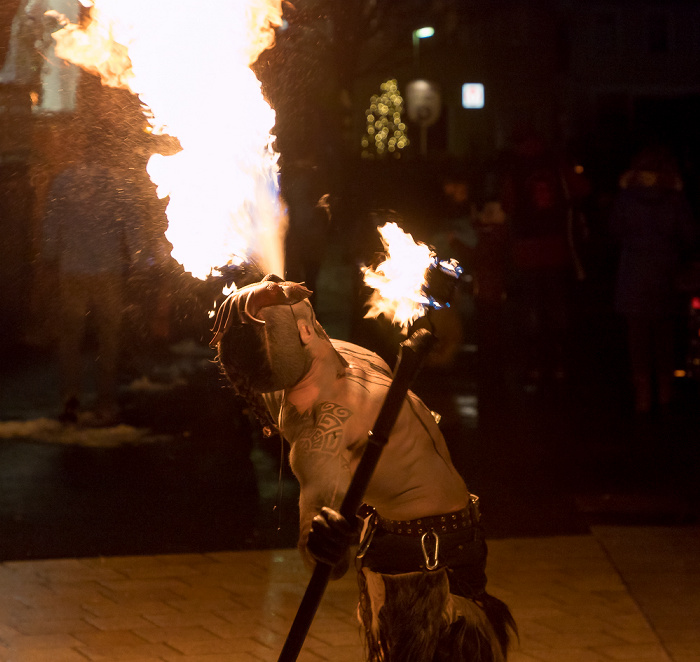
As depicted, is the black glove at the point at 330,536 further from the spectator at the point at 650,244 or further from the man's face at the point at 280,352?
the spectator at the point at 650,244

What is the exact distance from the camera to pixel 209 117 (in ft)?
11.6

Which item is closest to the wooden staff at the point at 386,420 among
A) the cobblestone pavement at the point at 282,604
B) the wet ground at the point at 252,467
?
the cobblestone pavement at the point at 282,604

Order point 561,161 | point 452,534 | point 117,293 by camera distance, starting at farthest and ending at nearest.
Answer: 1. point 561,161
2. point 117,293
3. point 452,534

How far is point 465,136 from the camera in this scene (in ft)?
150

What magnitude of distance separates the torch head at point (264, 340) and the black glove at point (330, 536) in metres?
0.44

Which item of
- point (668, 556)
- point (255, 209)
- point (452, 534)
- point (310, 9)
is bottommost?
point (668, 556)

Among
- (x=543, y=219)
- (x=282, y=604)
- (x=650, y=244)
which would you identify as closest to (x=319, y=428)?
(x=282, y=604)

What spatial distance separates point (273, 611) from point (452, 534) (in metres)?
1.97

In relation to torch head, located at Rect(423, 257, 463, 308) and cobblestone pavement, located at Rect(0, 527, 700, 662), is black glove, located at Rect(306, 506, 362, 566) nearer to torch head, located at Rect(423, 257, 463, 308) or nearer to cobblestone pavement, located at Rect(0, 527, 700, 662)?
torch head, located at Rect(423, 257, 463, 308)

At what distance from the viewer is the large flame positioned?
11.0ft

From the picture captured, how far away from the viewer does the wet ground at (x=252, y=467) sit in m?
6.08

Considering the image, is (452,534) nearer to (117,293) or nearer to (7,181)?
(117,293)

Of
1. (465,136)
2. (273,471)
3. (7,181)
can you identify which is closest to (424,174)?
(7,181)

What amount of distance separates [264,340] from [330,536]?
0.58 m
